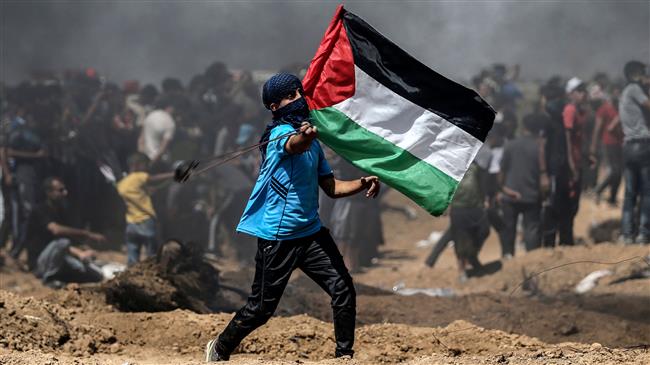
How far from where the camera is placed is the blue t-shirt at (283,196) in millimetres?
6035

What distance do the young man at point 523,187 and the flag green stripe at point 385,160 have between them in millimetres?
7137

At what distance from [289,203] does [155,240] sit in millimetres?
7659

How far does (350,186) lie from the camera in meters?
6.23

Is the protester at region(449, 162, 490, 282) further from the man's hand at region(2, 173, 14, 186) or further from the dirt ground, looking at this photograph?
the man's hand at region(2, 173, 14, 186)

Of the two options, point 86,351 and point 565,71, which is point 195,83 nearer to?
point 565,71

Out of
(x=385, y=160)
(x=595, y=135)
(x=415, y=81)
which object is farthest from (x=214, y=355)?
(x=595, y=135)

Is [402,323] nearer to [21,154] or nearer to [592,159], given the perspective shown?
[592,159]

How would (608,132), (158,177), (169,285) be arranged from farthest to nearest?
(608,132)
(158,177)
(169,285)

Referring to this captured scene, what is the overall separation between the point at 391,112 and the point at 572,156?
755 centimetres

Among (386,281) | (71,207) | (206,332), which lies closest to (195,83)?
(71,207)

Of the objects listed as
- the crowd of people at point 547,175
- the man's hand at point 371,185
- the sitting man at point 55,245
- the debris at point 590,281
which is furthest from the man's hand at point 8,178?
the man's hand at point 371,185

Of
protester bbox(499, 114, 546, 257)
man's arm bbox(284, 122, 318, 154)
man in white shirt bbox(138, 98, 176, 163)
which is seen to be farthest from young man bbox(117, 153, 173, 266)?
man's arm bbox(284, 122, 318, 154)

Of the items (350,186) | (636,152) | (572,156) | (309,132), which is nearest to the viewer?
(309,132)

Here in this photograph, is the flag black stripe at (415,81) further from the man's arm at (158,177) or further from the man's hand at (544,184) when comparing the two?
the man's arm at (158,177)
